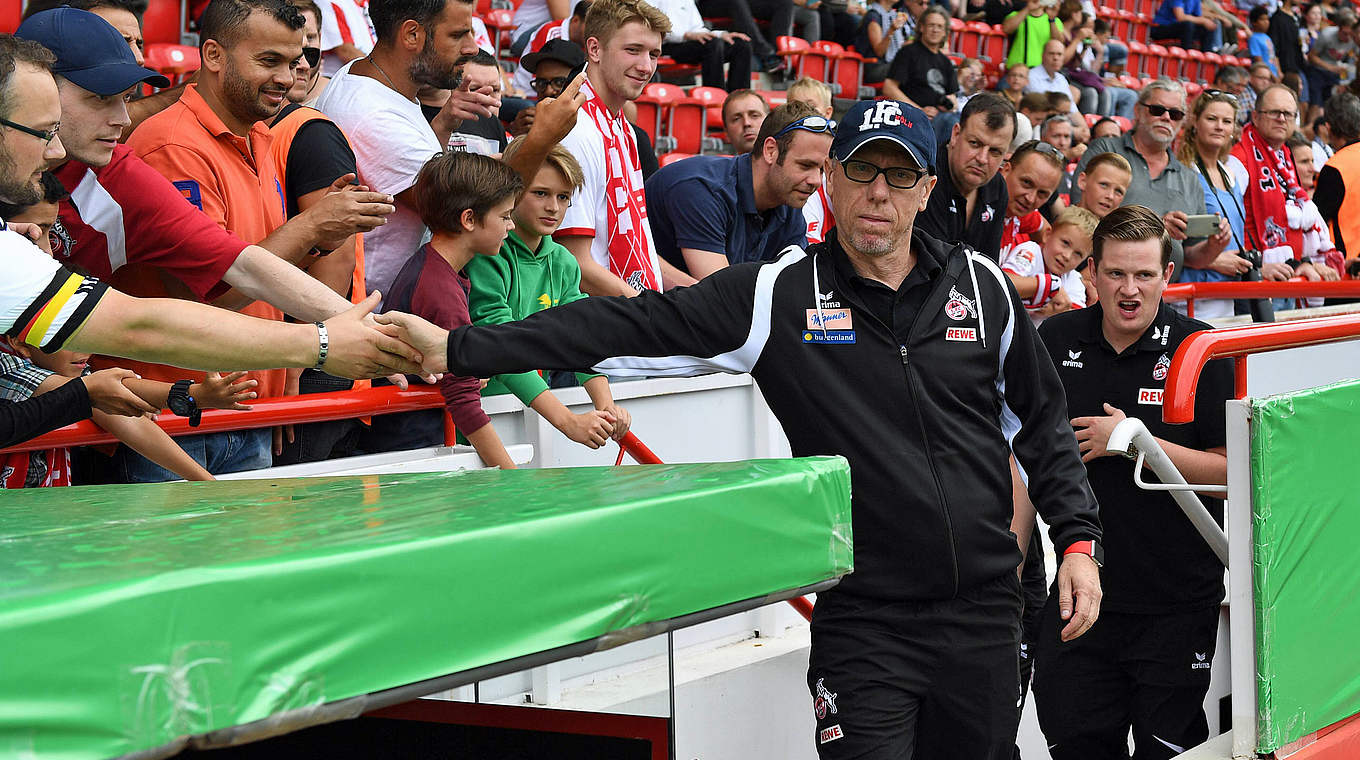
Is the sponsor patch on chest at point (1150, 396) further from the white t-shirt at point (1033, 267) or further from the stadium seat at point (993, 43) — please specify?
the stadium seat at point (993, 43)

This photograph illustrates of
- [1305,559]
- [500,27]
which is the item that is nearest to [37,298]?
[1305,559]

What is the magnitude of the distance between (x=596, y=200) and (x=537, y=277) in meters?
0.85

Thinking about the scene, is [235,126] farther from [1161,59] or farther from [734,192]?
[1161,59]

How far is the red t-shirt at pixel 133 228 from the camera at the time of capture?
325 centimetres

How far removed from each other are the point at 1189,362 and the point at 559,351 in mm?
1350

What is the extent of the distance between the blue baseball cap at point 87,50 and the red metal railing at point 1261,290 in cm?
551

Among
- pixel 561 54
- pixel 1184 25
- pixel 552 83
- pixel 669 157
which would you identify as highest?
pixel 1184 25

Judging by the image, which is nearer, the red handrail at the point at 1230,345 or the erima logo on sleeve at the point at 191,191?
the red handrail at the point at 1230,345

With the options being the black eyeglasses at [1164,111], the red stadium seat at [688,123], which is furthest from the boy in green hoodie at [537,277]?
the red stadium seat at [688,123]

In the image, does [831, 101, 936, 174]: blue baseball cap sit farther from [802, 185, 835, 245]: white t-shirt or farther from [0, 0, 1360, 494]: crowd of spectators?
[802, 185, 835, 245]: white t-shirt

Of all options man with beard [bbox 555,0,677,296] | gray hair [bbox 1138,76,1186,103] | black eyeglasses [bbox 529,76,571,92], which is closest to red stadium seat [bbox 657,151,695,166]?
gray hair [bbox 1138,76,1186,103]

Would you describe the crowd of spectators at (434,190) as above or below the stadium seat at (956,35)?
→ below

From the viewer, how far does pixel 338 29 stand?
5754mm

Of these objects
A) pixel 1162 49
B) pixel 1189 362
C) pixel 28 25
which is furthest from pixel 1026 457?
pixel 1162 49
